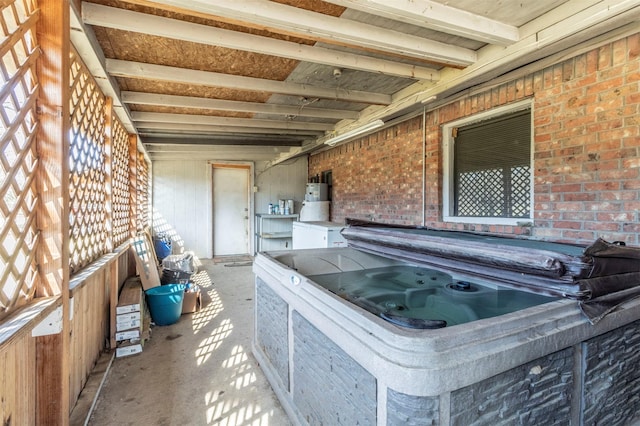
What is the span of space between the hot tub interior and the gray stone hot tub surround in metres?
0.29

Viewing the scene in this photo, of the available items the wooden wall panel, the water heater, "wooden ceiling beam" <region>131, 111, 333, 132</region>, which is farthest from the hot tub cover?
the water heater

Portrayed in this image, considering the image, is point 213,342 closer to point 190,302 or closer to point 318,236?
point 190,302

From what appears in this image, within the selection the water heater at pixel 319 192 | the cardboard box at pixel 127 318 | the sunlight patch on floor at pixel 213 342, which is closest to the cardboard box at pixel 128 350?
the cardboard box at pixel 127 318

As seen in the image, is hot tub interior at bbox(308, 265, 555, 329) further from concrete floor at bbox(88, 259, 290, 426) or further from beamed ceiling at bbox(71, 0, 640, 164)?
beamed ceiling at bbox(71, 0, 640, 164)

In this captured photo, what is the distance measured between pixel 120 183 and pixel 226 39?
2.30 meters

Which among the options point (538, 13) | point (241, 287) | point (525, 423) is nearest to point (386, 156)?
point (538, 13)

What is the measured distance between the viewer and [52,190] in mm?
1476

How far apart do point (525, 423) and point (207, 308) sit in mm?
3403

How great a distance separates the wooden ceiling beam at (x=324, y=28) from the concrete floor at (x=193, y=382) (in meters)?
2.31

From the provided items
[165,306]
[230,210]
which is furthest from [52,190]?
[230,210]

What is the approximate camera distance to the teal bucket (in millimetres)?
3201

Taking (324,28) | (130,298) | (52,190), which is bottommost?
(130,298)

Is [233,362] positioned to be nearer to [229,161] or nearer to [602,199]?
[602,199]

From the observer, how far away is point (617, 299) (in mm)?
1341
